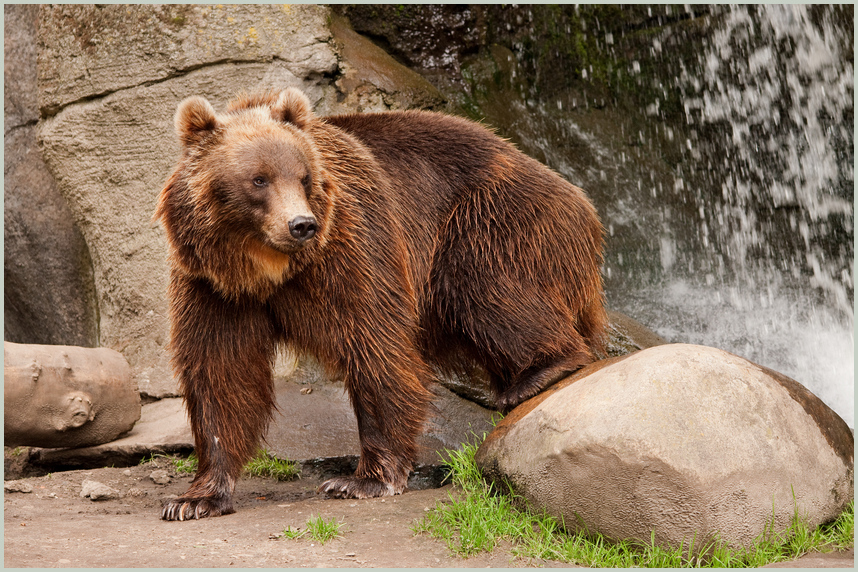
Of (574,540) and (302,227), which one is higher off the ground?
(302,227)

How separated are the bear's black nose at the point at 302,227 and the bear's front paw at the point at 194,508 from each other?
5.54ft

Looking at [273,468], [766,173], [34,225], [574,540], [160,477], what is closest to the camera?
[574,540]

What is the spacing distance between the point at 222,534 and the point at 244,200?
1.73 m

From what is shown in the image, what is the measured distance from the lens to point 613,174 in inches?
354

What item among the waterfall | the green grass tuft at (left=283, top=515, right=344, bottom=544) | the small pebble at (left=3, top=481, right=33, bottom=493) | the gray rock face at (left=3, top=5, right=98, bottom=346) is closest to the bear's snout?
the green grass tuft at (left=283, top=515, right=344, bottom=544)

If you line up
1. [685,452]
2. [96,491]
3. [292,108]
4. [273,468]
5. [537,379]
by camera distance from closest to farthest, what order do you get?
[685,452]
[292,108]
[537,379]
[96,491]
[273,468]

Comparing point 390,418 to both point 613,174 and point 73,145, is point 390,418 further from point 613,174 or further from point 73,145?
point 613,174

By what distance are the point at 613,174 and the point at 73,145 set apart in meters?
5.49

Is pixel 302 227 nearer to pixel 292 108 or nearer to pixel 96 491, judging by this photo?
pixel 292 108

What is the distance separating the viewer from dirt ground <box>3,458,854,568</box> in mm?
3729

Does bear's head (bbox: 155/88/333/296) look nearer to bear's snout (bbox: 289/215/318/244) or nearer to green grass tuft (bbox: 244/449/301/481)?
bear's snout (bbox: 289/215/318/244)

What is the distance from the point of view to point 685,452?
12.4ft

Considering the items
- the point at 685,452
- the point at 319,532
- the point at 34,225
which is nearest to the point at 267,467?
the point at 319,532

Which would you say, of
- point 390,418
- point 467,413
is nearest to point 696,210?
point 467,413
